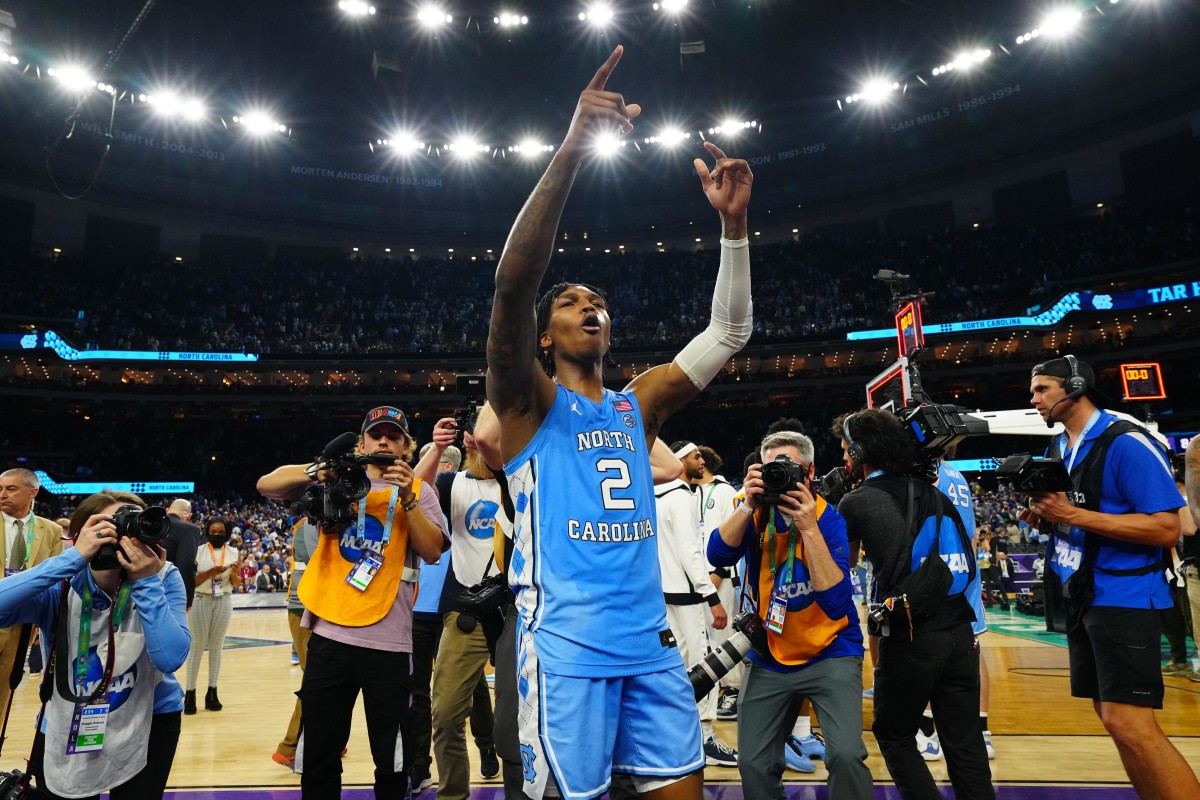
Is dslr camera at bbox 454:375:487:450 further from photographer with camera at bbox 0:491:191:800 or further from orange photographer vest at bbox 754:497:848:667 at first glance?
orange photographer vest at bbox 754:497:848:667

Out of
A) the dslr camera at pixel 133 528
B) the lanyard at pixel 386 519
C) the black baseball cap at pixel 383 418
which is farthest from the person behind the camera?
the black baseball cap at pixel 383 418

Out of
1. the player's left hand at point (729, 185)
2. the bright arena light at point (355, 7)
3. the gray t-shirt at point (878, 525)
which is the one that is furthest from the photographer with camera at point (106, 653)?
the bright arena light at point (355, 7)

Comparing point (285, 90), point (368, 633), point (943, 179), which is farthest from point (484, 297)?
point (368, 633)

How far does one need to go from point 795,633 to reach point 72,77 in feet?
113

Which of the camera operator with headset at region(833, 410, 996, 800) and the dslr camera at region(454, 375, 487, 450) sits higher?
the dslr camera at region(454, 375, 487, 450)

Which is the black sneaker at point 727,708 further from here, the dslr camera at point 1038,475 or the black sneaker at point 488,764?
the dslr camera at point 1038,475

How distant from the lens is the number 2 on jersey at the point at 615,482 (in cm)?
214

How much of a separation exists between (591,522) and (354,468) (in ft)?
6.03

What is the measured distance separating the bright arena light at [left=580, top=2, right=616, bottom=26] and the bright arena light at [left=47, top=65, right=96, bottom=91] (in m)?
18.3

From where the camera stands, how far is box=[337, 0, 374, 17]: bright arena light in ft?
79.5

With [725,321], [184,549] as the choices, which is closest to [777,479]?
[725,321]

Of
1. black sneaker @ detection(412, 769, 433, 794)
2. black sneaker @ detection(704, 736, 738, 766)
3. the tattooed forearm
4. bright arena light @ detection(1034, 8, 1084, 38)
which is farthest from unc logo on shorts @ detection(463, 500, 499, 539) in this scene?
bright arena light @ detection(1034, 8, 1084, 38)

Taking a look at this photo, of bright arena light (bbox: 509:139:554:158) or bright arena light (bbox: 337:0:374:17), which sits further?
bright arena light (bbox: 509:139:554:158)

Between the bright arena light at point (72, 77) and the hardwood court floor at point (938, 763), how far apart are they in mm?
26567
